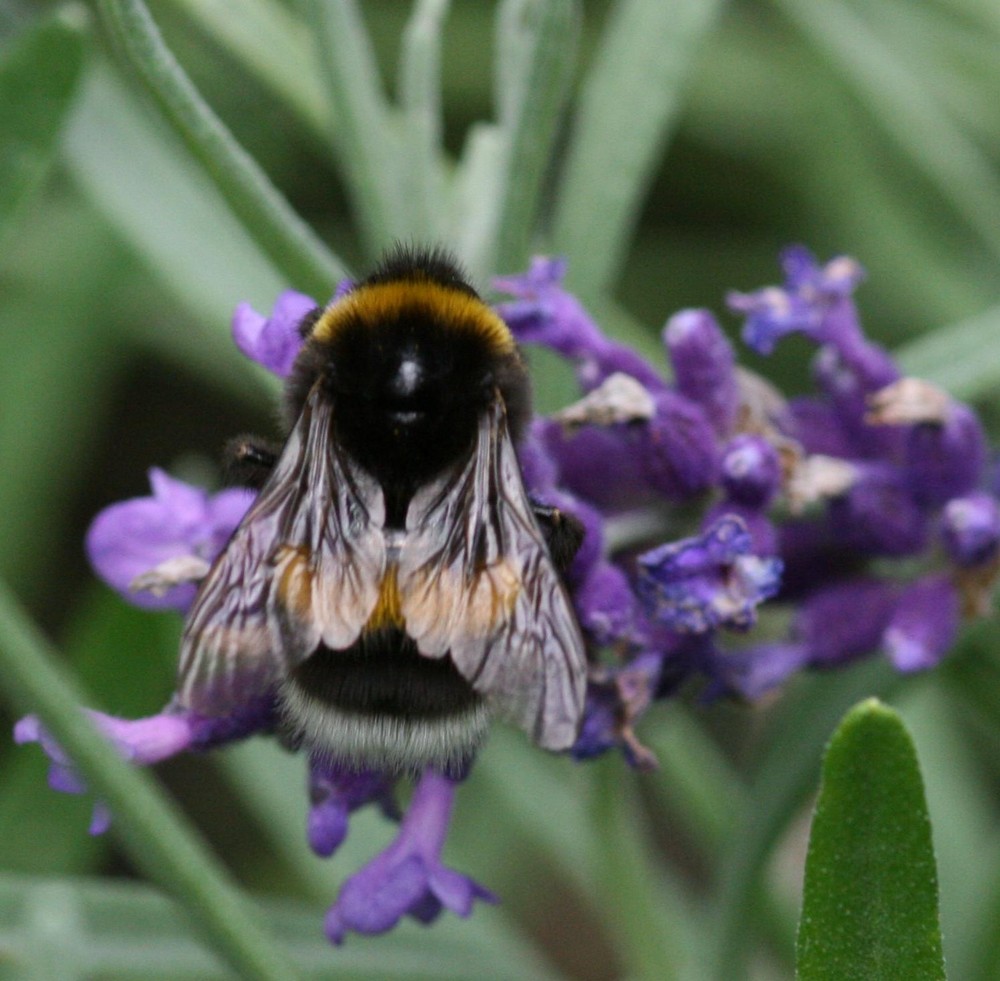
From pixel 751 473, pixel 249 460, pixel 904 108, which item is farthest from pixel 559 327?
pixel 904 108

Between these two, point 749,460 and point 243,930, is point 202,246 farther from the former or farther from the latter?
point 243,930

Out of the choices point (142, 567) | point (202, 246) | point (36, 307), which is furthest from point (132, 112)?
point (142, 567)

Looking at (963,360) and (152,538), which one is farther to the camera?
(963,360)

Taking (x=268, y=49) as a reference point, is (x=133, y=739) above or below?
below

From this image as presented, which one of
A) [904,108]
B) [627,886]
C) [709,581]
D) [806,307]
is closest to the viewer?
[709,581]

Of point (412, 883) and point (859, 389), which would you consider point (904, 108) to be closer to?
point (859, 389)

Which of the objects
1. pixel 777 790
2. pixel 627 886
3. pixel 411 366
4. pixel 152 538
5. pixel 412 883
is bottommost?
pixel 627 886
